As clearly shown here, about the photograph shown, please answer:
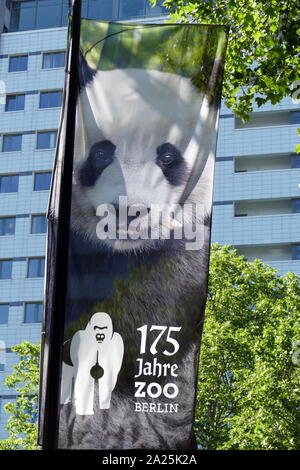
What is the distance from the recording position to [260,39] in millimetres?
12180

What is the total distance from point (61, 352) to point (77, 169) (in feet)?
3.94

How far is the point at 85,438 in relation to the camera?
567 centimetres

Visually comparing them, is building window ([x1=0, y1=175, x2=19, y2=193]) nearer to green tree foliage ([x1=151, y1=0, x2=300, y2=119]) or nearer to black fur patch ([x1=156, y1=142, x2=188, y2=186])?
green tree foliage ([x1=151, y1=0, x2=300, y2=119])

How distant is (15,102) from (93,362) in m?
52.9

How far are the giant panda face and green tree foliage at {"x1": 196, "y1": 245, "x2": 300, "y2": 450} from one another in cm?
1948

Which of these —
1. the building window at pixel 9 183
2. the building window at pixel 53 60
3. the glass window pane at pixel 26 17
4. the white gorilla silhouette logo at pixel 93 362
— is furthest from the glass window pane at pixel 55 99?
the white gorilla silhouette logo at pixel 93 362

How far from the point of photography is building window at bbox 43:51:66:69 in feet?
188

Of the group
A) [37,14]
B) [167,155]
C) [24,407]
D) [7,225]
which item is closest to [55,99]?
[37,14]

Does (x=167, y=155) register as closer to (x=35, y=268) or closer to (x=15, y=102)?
(x=35, y=268)

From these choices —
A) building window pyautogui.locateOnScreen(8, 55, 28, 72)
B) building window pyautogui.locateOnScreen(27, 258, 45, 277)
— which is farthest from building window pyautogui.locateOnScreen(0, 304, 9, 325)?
building window pyautogui.locateOnScreen(8, 55, 28, 72)

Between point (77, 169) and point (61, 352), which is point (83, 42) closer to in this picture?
point (77, 169)

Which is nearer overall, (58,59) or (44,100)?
(44,100)

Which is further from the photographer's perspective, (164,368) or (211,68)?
(211,68)

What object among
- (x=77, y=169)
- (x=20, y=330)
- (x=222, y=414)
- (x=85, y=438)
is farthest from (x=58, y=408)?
(x=20, y=330)
